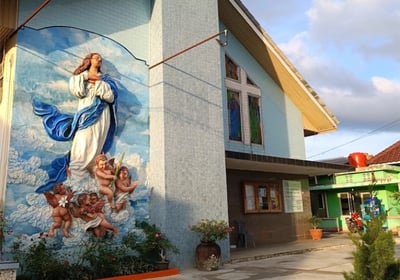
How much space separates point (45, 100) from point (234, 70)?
24.5 ft

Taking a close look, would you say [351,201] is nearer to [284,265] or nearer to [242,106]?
[242,106]

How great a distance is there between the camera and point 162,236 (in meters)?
8.98

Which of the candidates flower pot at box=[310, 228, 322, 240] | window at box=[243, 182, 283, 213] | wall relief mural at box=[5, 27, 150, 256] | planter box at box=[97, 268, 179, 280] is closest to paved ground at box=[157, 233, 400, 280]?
planter box at box=[97, 268, 179, 280]

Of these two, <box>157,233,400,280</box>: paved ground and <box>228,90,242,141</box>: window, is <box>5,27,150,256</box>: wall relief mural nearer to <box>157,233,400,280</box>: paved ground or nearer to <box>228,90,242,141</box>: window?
<box>157,233,400,280</box>: paved ground

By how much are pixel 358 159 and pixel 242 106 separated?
1020 centimetres

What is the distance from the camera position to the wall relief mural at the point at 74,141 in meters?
8.04

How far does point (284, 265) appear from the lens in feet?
31.9

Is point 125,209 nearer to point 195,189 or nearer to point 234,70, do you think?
point 195,189

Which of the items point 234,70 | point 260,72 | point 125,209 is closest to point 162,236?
point 125,209

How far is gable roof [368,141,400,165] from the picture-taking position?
2220cm

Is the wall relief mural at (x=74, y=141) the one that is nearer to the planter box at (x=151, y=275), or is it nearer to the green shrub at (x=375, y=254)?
the planter box at (x=151, y=275)

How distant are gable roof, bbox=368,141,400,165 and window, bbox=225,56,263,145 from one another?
11.0m

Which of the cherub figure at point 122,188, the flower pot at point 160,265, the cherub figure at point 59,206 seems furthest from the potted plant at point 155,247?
the cherub figure at point 59,206

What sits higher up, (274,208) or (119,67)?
(119,67)
